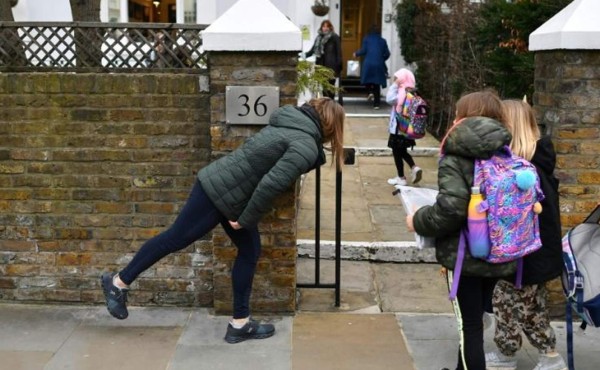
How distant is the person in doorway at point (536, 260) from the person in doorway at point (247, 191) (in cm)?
110

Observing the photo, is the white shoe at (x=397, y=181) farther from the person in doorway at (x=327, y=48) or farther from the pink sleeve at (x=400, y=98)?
the person in doorway at (x=327, y=48)

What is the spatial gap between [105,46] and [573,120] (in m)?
3.10

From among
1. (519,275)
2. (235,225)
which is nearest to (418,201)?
(519,275)

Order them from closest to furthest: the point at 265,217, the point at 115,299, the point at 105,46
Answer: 1. the point at 115,299
2. the point at 265,217
3. the point at 105,46

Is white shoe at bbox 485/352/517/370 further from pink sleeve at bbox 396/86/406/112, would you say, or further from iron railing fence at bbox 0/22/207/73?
pink sleeve at bbox 396/86/406/112

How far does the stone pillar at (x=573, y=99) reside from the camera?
441 cm

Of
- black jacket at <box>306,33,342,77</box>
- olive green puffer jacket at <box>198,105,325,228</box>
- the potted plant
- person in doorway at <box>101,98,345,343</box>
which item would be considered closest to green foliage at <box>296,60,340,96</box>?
person in doorway at <box>101,98,345,343</box>

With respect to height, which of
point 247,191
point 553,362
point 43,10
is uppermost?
point 43,10

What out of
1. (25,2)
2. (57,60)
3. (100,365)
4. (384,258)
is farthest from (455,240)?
(25,2)

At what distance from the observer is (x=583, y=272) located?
12.0 ft

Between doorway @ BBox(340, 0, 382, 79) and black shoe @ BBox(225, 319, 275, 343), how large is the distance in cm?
1205

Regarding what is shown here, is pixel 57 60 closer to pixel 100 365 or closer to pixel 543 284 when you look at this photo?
pixel 100 365

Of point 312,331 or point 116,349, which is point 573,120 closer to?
point 312,331

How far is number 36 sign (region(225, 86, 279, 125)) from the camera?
455 centimetres
